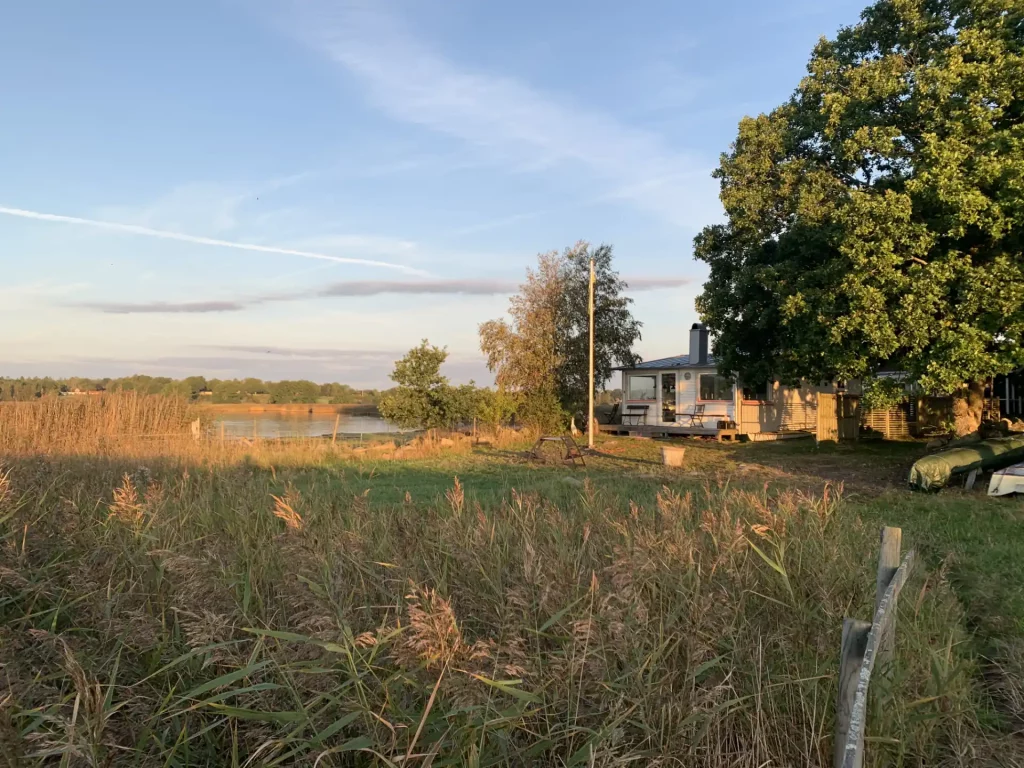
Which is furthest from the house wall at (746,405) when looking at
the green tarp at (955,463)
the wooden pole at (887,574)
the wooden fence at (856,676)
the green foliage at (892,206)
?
the wooden fence at (856,676)

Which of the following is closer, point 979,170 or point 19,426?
point 979,170

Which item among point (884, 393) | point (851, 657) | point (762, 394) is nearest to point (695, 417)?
point (762, 394)

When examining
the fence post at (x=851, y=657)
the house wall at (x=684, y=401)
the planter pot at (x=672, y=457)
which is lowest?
the planter pot at (x=672, y=457)

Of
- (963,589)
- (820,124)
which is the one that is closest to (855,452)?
(820,124)

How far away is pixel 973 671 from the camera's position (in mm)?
3650

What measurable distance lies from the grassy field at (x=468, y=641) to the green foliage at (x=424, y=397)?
60.9ft

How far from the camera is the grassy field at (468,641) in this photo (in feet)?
7.54

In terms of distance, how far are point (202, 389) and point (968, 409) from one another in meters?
23.0

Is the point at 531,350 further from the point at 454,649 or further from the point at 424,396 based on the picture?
the point at 454,649

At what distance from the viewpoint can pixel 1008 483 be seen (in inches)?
392

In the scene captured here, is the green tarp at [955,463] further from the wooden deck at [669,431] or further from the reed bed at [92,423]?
the reed bed at [92,423]

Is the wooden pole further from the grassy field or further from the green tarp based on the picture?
the green tarp

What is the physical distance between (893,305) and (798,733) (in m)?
12.4

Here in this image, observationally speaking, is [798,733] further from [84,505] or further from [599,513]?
[84,505]
